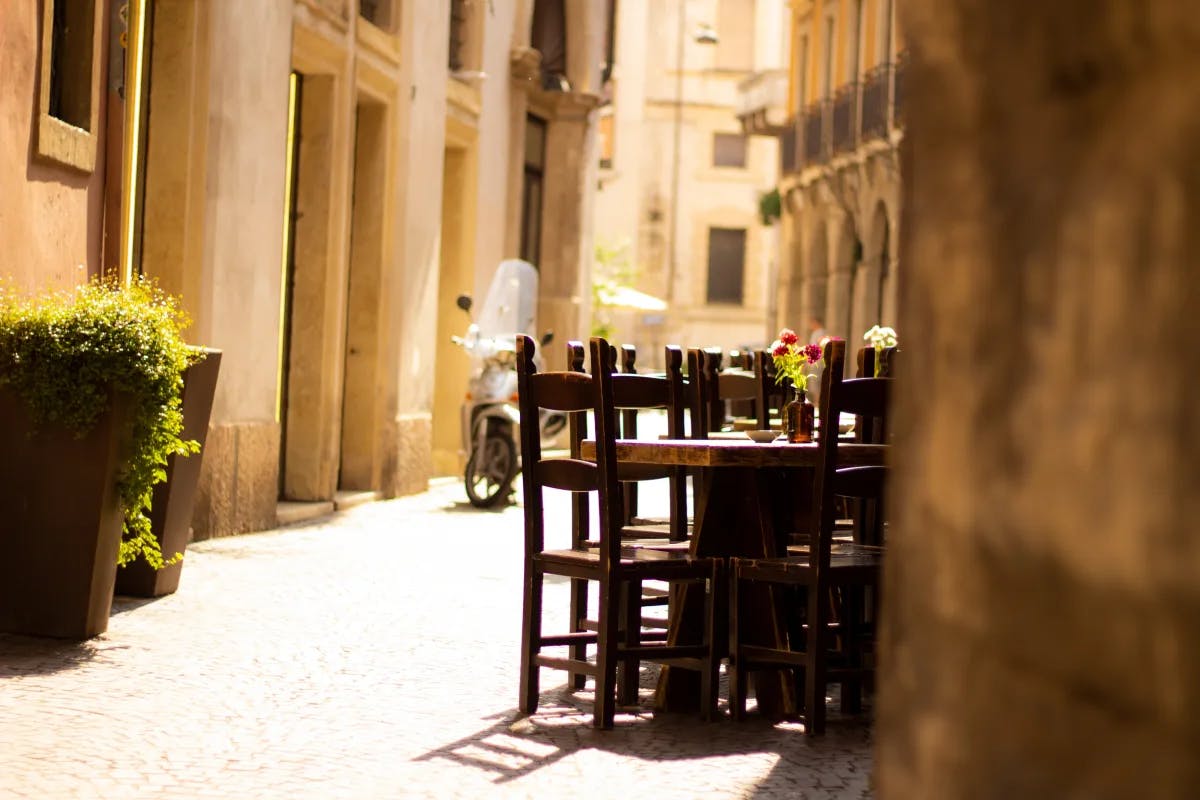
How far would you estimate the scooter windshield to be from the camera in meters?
15.9

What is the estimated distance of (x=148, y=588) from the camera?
8.26 meters

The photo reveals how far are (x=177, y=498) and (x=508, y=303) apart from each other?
27.1 feet

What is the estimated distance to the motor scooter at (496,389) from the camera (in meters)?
14.4

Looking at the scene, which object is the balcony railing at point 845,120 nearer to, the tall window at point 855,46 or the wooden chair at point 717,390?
the tall window at point 855,46

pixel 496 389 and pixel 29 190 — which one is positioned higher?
pixel 29 190

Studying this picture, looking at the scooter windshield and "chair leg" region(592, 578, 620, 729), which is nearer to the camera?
"chair leg" region(592, 578, 620, 729)

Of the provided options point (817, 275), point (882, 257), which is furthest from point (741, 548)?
point (817, 275)

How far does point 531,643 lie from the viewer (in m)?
5.95

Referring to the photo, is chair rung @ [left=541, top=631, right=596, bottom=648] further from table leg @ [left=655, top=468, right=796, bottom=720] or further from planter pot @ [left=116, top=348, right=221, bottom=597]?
planter pot @ [left=116, top=348, right=221, bottom=597]

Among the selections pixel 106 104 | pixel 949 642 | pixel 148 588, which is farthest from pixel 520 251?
pixel 949 642

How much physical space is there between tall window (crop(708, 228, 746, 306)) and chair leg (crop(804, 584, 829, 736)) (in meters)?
52.3

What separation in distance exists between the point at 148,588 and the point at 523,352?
304cm

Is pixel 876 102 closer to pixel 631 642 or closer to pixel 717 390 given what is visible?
pixel 717 390

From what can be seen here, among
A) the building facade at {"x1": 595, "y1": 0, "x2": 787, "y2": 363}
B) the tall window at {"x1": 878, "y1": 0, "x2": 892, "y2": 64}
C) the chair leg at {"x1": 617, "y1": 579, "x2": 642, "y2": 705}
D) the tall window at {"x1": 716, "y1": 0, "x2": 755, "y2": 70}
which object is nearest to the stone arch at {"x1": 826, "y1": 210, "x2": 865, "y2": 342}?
the tall window at {"x1": 878, "y1": 0, "x2": 892, "y2": 64}
